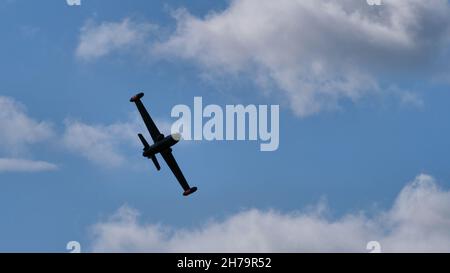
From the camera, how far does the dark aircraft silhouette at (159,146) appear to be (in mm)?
110812

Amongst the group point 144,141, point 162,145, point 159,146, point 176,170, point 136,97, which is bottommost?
point 162,145

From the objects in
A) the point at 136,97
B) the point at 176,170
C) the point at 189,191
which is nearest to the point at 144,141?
the point at 136,97

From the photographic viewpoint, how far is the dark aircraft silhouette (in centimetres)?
11081

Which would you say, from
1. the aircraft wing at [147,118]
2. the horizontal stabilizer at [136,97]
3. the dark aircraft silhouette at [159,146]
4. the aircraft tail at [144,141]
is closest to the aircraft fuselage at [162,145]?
the dark aircraft silhouette at [159,146]

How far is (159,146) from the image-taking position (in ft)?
367

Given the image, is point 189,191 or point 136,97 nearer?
point 136,97

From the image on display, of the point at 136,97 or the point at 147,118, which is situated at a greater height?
the point at 136,97

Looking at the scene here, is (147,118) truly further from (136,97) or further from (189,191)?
(189,191)

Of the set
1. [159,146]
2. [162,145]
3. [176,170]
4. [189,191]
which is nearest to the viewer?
[162,145]

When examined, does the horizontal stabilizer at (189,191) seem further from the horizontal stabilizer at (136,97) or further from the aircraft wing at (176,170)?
the horizontal stabilizer at (136,97)
